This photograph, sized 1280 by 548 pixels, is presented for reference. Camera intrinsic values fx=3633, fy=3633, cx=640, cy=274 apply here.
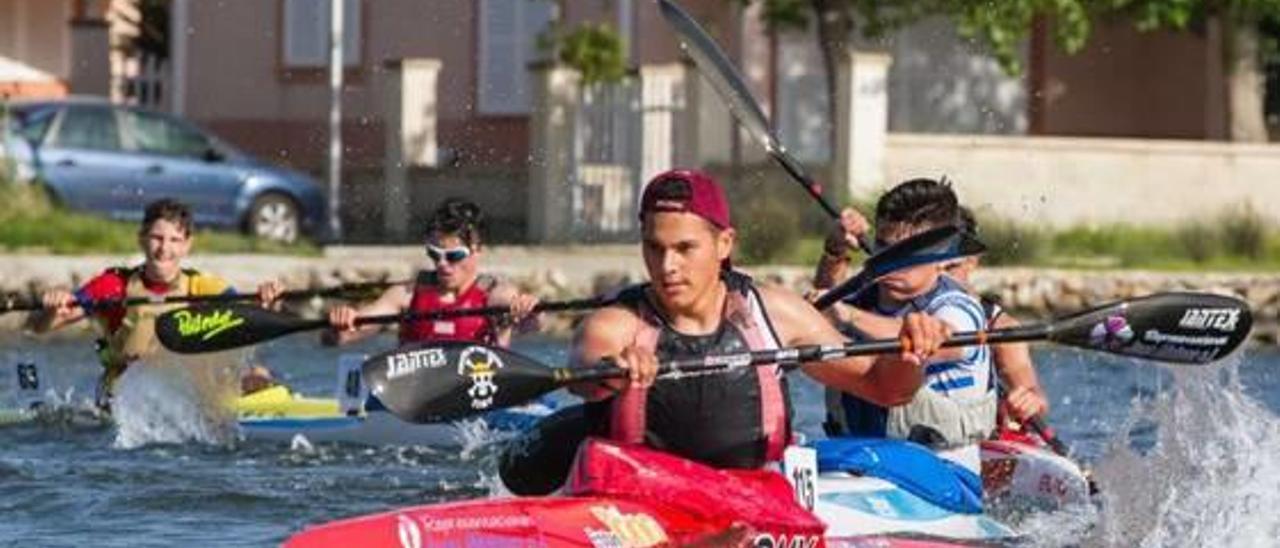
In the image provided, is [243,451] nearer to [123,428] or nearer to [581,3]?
[123,428]

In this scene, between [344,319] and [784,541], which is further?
[344,319]

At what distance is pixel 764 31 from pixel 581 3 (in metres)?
1.67

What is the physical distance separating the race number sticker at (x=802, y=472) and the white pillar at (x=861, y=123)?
16.8 meters

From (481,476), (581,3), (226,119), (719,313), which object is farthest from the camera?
(226,119)

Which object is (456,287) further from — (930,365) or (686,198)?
(686,198)

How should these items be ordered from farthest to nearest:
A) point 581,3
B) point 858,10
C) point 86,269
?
point 581,3, point 858,10, point 86,269

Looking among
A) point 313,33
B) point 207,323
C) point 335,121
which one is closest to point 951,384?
point 207,323

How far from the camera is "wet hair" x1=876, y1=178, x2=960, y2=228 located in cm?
1167

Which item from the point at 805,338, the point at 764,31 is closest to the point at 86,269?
the point at 764,31

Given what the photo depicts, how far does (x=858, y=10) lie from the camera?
30.2m

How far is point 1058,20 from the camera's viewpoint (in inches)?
1145

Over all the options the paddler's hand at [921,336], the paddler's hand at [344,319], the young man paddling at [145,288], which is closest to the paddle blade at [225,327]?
the paddler's hand at [344,319]

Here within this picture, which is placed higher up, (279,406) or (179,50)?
(179,50)

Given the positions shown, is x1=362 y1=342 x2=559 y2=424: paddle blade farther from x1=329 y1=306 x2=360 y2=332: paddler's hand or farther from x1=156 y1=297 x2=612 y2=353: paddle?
x1=329 y1=306 x2=360 y2=332: paddler's hand
